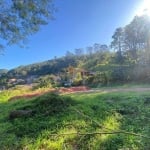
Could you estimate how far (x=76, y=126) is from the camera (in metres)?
7.34

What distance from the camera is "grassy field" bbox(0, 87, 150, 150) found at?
635 centimetres

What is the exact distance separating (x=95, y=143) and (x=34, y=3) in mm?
5933

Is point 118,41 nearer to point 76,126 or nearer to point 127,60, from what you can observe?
point 127,60

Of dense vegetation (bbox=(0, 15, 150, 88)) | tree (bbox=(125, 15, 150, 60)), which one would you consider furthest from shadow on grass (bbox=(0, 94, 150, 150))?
tree (bbox=(125, 15, 150, 60))

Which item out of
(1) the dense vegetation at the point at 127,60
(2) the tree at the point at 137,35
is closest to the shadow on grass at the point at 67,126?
(1) the dense vegetation at the point at 127,60

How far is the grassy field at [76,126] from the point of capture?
6348 millimetres

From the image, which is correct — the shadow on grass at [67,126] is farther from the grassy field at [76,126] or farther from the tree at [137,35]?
the tree at [137,35]

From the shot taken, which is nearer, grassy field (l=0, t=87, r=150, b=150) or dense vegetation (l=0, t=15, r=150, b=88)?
grassy field (l=0, t=87, r=150, b=150)

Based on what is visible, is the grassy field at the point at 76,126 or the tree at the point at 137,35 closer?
the grassy field at the point at 76,126

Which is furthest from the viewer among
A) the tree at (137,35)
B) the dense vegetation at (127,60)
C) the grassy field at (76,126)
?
the tree at (137,35)

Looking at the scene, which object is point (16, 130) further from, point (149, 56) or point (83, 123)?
point (149, 56)

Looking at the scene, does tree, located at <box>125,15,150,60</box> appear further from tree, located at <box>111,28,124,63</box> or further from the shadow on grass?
the shadow on grass

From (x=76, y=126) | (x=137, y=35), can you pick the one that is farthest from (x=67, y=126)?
Result: (x=137, y=35)

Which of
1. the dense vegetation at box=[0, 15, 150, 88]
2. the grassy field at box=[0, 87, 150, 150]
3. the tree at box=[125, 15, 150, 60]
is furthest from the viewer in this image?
the tree at box=[125, 15, 150, 60]
